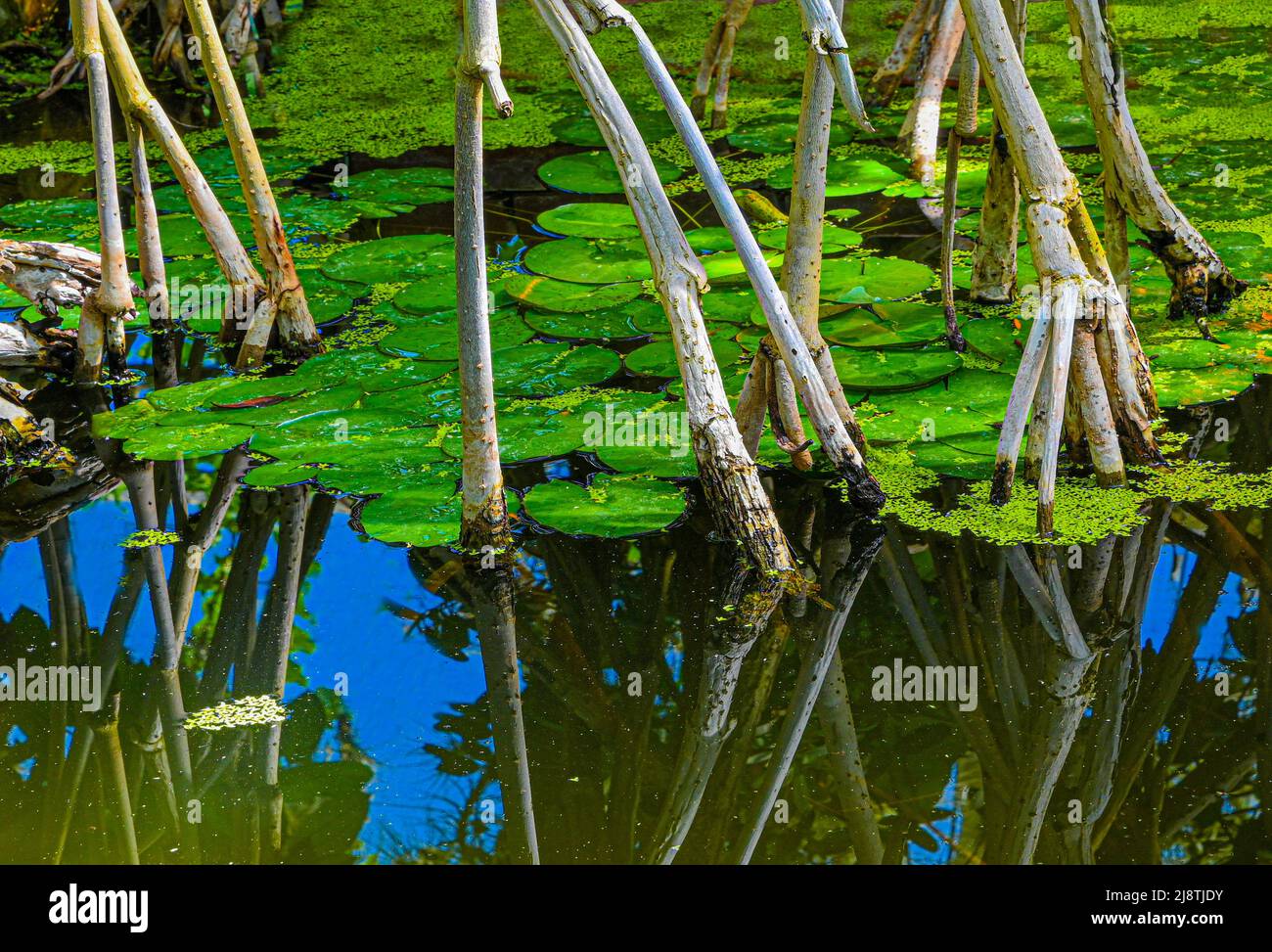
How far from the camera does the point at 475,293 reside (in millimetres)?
3592

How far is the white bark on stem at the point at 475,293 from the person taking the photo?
330cm

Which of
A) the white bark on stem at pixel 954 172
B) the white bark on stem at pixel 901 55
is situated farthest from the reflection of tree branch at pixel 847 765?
the white bark on stem at pixel 901 55

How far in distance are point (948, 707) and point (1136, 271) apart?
115 inches

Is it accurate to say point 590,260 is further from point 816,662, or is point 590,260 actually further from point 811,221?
point 816,662

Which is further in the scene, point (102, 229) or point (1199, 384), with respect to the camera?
point (102, 229)

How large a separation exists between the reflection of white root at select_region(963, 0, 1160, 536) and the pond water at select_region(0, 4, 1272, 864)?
0.19 metres

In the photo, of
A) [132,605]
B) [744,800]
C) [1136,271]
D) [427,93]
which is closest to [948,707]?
[744,800]

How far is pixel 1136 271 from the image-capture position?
5.50 m

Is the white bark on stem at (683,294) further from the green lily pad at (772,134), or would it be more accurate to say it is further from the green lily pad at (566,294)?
the green lily pad at (772,134)

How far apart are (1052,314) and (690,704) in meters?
1.60

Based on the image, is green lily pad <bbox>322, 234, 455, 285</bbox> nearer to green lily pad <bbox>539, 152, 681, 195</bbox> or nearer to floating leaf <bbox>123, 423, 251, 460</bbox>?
green lily pad <bbox>539, 152, 681, 195</bbox>

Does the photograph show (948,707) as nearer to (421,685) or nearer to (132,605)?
(421,685)

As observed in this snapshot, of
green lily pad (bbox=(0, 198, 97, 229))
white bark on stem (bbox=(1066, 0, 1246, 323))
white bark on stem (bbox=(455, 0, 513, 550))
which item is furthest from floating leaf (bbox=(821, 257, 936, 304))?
green lily pad (bbox=(0, 198, 97, 229))

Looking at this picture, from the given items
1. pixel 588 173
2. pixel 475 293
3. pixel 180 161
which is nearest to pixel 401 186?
pixel 588 173
